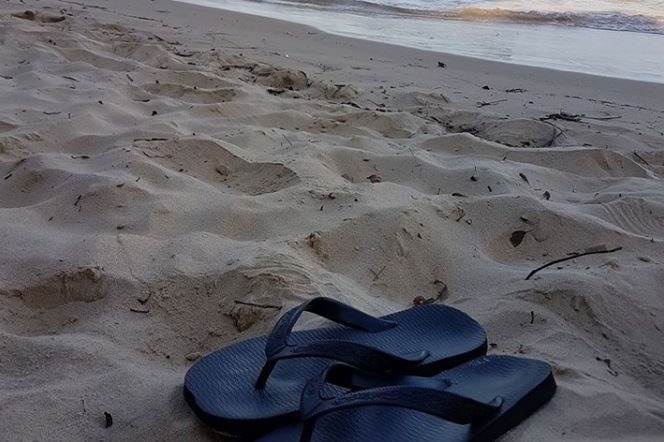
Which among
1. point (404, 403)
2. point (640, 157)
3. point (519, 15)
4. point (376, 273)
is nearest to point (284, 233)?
point (376, 273)

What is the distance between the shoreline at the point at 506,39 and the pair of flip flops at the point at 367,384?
3.90 m

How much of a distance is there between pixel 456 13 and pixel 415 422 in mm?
7719

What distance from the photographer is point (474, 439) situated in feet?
3.76

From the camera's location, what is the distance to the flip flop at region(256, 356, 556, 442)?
3.60 ft

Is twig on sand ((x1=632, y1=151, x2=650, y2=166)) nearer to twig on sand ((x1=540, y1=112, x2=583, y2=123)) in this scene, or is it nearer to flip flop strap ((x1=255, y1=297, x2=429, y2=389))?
twig on sand ((x1=540, y1=112, x2=583, y2=123))

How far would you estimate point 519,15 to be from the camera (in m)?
7.93

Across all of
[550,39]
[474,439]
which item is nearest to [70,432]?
[474,439]

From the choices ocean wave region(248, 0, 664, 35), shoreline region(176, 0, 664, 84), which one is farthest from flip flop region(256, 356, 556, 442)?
ocean wave region(248, 0, 664, 35)

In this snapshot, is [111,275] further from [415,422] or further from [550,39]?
[550,39]

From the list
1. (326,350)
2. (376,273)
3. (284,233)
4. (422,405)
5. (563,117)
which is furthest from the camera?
(563,117)

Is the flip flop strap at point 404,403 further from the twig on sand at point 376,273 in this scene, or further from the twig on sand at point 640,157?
the twig on sand at point 640,157

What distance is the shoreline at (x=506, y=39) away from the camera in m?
5.19

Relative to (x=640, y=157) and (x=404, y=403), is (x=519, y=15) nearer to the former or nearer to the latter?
(x=640, y=157)

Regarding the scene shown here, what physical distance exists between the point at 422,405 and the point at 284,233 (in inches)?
36.7
